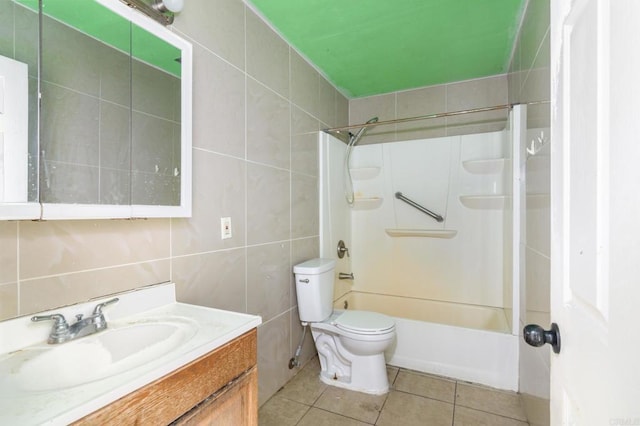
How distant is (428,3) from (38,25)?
176 cm

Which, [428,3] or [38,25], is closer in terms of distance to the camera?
[38,25]

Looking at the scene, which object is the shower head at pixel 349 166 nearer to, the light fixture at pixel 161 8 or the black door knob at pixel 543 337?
the light fixture at pixel 161 8

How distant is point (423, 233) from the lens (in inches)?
108

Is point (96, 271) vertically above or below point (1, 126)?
below

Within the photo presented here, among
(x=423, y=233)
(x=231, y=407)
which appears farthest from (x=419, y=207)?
(x=231, y=407)

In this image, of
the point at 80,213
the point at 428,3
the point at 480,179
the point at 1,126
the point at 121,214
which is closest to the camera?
the point at 1,126

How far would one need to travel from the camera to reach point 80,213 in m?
0.92

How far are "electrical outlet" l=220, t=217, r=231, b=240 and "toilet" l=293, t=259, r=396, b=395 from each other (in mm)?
619

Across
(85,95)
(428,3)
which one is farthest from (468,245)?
(85,95)

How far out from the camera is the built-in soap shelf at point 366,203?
292cm

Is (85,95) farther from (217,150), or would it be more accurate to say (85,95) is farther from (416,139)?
(416,139)

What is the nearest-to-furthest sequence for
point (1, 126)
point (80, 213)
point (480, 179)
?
point (1, 126) → point (80, 213) → point (480, 179)

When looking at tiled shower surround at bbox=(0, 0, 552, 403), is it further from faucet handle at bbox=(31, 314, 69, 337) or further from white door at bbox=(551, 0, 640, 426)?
white door at bbox=(551, 0, 640, 426)

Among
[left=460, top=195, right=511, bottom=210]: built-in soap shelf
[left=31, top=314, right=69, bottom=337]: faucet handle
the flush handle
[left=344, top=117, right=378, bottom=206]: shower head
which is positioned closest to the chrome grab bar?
[left=460, top=195, right=511, bottom=210]: built-in soap shelf
